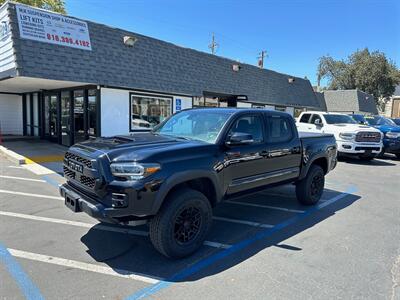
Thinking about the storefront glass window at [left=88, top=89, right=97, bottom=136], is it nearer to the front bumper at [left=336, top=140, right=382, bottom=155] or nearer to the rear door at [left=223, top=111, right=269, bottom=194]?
the rear door at [left=223, top=111, right=269, bottom=194]

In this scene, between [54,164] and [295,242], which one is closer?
[295,242]

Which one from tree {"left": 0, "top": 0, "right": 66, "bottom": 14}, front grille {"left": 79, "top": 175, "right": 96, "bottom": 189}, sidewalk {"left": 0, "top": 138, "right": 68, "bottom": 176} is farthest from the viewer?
tree {"left": 0, "top": 0, "right": 66, "bottom": 14}

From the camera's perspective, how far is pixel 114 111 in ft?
40.0

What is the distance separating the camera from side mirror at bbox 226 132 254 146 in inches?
168

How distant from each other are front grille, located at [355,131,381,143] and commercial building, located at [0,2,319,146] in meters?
6.65

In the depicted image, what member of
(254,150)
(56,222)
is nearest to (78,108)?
(56,222)

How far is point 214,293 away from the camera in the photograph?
3182mm

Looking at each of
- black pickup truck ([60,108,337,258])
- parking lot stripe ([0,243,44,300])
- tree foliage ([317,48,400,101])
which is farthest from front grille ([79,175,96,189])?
tree foliage ([317,48,400,101])

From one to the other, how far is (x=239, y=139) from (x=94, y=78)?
8217mm

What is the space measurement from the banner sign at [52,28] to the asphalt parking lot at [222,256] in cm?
541

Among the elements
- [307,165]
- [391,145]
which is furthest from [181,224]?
[391,145]

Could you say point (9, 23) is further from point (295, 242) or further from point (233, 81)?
point (233, 81)

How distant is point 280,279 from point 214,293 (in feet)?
2.68

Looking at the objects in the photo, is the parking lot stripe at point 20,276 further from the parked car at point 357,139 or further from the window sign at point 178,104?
the parked car at point 357,139
